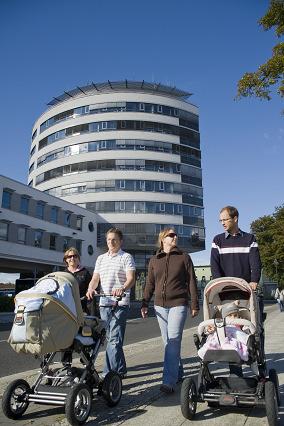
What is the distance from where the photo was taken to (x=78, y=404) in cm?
405

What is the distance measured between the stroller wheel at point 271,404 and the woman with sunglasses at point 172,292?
1.62m

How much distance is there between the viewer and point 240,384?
421 cm

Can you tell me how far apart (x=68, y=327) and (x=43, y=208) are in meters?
42.5

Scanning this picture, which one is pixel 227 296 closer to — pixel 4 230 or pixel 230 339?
pixel 230 339

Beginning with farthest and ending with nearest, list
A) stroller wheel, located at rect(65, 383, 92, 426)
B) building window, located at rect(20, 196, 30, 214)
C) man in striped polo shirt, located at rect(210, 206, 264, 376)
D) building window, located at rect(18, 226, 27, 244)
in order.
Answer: building window, located at rect(20, 196, 30, 214)
building window, located at rect(18, 226, 27, 244)
man in striped polo shirt, located at rect(210, 206, 264, 376)
stroller wheel, located at rect(65, 383, 92, 426)

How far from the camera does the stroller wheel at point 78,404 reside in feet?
12.7

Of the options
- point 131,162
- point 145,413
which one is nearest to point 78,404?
point 145,413

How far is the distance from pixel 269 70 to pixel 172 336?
6.82 meters

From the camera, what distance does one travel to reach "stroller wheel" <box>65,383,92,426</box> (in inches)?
152

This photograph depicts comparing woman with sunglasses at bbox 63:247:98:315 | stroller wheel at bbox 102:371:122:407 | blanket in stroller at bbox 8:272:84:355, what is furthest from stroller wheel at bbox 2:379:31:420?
woman with sunglasses at bbox 63:247:98:315

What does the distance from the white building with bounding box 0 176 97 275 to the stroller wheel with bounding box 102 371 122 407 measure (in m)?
35.6

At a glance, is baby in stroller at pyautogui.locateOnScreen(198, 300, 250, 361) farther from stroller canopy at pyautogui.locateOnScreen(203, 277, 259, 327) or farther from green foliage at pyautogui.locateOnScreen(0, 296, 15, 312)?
green foliage at pyautogui.locateOnScreen(0, 296, 15, 312)

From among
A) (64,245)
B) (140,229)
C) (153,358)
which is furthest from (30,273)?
(153,358)

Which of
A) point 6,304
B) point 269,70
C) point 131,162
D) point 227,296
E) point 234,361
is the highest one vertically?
point 131,162
